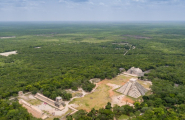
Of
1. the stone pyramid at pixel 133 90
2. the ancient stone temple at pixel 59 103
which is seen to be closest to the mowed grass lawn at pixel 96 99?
the ancient stone temple at pixel 59 103

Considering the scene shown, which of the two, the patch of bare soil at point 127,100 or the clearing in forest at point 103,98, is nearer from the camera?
the clearing in forest at point 103,98

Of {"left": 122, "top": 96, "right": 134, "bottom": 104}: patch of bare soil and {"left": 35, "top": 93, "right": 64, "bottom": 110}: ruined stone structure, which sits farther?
{"left": 122, "top": 96, "right": 134, "bottom": 104}: patch of bare soil

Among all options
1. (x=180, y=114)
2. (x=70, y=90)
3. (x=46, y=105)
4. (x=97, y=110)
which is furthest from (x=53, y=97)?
(x=180, y=114)

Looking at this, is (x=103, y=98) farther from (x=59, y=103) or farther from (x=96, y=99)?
(x=59, y=103)

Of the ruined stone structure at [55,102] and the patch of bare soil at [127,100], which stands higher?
the ruined stone structure at [55,102]

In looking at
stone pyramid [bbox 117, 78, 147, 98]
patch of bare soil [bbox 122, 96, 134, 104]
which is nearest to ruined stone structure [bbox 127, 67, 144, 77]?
stone pyramid [bbox 117, 78, 147, 98]

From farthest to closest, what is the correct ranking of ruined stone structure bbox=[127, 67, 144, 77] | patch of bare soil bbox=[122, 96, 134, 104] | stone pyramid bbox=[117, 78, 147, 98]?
1. ruined stone structure bbox=[127, 67, 144, 77]
2. stone pyramid bbox=[117, 78, 147, 98]
3. patch of bare soil bbox=[122, 96, 134, 104]

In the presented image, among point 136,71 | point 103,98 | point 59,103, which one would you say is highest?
point 59,103

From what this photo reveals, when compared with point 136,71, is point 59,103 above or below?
above

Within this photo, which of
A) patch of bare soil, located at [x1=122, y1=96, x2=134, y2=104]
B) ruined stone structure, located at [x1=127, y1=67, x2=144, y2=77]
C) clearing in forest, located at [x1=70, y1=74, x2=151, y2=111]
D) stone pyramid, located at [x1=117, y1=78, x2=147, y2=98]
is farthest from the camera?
ruined stone structure, located at [x1=127, y1=67, x2=144, y2=77]

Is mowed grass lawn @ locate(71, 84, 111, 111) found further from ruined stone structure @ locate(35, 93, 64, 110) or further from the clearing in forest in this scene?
ruined stone structure @ locate(35, 93, 64, 110)

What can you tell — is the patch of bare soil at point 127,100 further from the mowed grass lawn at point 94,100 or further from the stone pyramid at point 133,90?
the mowed grass lawn at point 94,100

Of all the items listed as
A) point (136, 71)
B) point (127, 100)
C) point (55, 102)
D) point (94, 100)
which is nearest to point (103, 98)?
point (94, 100)
